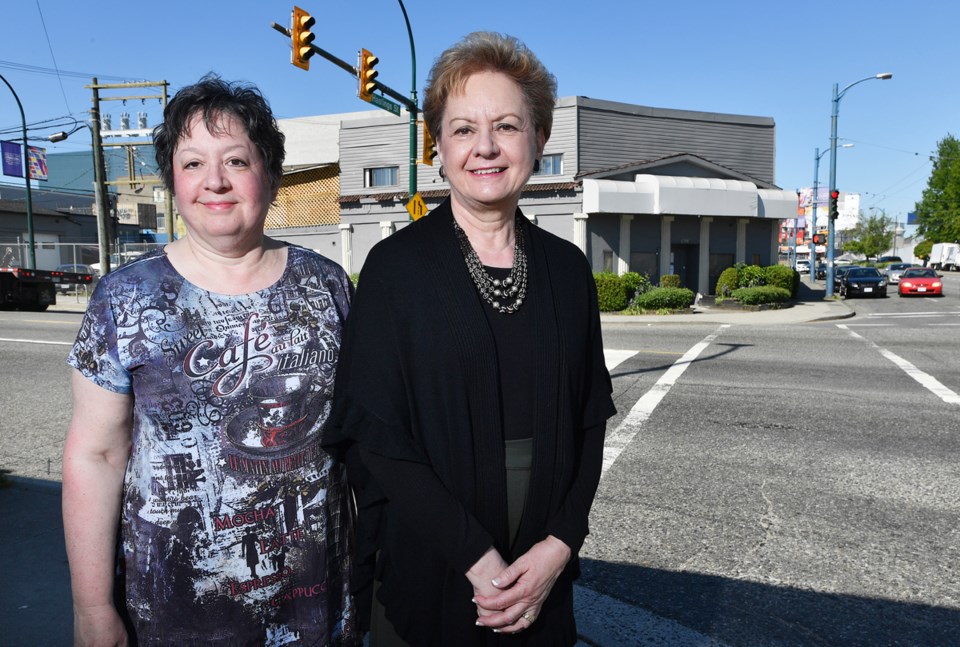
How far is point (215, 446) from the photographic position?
1.92 metres

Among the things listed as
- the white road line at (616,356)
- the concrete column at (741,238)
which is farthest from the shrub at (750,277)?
the white road line at (616,356)

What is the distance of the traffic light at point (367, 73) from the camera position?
14617 millimetres

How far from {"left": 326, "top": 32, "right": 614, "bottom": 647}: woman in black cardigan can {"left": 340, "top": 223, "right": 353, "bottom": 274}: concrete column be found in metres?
29.5

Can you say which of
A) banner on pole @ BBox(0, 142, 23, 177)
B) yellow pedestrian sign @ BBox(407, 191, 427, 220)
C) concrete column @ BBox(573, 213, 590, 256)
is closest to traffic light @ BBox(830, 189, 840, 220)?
concrete column @ BBox(573, 213, 590, 256)

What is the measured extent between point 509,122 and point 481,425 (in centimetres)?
84

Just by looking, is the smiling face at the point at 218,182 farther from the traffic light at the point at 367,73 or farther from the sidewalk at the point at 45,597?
the traffic light at the point at 367,73

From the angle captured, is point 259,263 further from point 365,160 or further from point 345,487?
point 365,160

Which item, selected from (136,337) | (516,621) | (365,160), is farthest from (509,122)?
(365,160)

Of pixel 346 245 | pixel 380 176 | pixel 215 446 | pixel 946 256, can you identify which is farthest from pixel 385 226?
pixel 946 256

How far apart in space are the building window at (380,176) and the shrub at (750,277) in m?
14.4

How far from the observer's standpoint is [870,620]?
12.0ft

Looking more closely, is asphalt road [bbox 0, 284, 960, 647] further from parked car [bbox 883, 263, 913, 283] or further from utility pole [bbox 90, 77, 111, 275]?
parked car [bbox 883, 263, 913, 283]

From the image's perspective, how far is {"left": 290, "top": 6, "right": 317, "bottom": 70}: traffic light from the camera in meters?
13.2

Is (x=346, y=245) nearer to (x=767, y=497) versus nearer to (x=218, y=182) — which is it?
(x=767, y=497)
